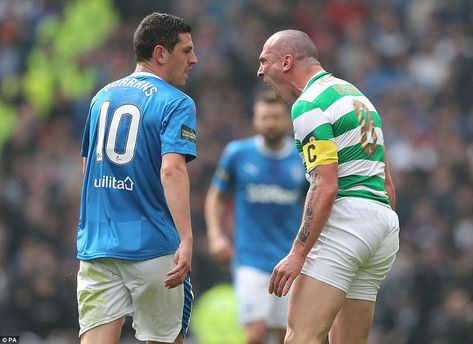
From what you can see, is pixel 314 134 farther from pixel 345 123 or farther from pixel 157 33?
pixel 157 33

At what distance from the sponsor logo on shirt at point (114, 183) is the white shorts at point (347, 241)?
3.76 ft

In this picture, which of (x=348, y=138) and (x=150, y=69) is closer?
(x=348, y=138)

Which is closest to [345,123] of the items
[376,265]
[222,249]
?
[376,265]

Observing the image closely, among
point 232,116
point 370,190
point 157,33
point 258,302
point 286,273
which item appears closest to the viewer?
point 286,273

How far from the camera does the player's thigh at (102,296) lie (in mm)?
6562

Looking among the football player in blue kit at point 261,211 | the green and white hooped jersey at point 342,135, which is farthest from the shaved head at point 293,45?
the football player in blue kit at point 261,211

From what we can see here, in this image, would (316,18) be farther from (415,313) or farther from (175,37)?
(175,37)

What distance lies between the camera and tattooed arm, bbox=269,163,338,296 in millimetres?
6324

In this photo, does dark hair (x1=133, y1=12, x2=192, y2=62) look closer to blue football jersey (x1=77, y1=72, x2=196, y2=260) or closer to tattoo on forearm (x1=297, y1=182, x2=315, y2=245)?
blue football jersey (x1=77, y1=72, x2=196, y2=260)

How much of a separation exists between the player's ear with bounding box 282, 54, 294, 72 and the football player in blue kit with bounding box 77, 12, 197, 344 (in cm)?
61

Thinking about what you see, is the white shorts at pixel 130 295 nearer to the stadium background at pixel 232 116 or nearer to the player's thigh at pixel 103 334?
the player's thigh at pixel 103 334

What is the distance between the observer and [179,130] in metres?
6.50

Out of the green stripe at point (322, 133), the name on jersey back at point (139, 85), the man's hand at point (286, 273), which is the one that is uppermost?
the name on jersey back at point (139, 85)

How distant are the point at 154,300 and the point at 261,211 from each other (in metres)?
3.36
